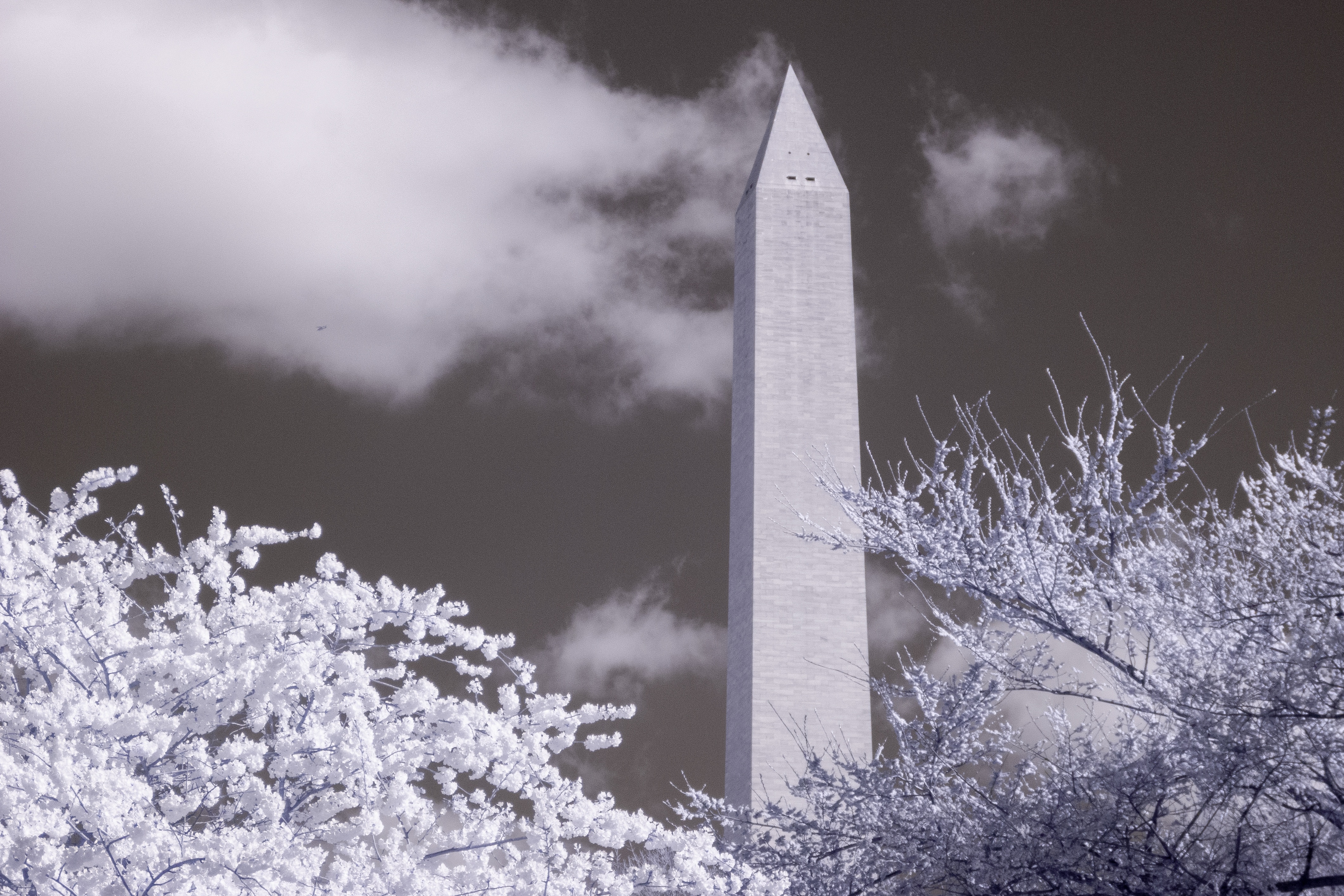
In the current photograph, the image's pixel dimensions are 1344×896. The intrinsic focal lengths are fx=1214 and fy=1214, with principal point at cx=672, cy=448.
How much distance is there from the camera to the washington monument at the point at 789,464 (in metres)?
16.5

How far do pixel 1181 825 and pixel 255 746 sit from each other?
5442mm

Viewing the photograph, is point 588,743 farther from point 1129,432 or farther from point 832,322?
point 832,322

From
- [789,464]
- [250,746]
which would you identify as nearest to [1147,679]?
[250,746]

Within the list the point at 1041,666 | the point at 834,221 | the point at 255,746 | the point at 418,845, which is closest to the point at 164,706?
the point at 255,746

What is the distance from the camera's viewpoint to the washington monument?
16.5m

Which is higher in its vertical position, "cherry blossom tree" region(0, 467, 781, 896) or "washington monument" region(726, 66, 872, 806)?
"washington monument" region(726, 66, 872, 806)

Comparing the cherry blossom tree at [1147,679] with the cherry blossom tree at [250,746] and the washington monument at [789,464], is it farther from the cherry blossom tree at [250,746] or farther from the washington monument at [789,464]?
the washington monument at [789,464]

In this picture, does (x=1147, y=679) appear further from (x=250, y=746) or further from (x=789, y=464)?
(x=789, y=464)

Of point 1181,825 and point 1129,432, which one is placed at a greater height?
point 1129,432

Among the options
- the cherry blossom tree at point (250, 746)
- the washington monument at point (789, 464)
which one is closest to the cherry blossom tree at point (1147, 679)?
the cherry blossom tree at point (250, 746)

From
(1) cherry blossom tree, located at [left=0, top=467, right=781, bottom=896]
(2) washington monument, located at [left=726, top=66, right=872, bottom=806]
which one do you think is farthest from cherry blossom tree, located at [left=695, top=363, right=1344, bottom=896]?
(2) washington monument, located at [left=726, top=66, right=872, bottom=806]

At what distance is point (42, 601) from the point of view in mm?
7633

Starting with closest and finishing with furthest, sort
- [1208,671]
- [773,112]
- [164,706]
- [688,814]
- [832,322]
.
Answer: [1208,671] → [164,706] → [688,814] → [832,322] → [773,112]

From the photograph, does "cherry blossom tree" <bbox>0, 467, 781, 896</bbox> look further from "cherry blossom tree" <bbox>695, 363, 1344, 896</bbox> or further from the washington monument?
the washington monument
